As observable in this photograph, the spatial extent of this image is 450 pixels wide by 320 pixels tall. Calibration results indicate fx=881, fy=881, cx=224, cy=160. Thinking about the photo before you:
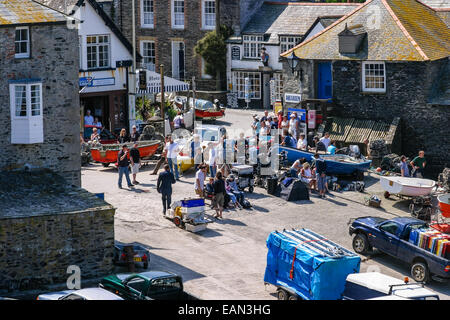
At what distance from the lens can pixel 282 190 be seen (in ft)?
108

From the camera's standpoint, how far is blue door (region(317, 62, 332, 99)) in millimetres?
43031

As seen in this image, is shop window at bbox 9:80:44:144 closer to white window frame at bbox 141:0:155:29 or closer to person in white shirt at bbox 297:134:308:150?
person in white shirt at bbox 297:134:308:150

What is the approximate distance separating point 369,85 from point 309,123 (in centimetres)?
330

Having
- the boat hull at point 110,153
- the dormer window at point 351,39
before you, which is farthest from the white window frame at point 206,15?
the boat hull at point 110,153

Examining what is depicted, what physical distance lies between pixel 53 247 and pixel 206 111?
24938 mm

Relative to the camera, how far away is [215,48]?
54.4m

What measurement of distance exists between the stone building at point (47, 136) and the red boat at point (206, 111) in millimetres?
19385

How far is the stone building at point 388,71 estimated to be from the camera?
3978cm

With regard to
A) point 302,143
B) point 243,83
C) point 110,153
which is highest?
point 243,83

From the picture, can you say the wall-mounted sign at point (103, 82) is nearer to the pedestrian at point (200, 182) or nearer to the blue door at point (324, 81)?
the blue door at point (324, 81)

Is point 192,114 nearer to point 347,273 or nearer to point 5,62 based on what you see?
point 5,62

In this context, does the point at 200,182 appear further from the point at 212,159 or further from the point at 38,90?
the point at 38,90

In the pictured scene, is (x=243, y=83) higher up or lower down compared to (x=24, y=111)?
higher up

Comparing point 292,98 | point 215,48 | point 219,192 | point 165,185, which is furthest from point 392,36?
point 165,185
